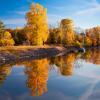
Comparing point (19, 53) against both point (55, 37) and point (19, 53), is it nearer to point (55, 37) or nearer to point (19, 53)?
point (19, 53)

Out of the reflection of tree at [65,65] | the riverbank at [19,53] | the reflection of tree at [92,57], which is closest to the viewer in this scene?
the reflection of tree at [65,65]

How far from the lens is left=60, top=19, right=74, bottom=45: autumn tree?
10619cm

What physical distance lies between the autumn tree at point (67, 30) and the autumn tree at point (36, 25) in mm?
30010

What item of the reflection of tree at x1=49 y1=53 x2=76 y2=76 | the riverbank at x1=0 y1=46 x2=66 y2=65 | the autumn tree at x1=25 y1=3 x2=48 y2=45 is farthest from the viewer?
the autumn tree at x1=25 y1=3 x2=48 y2=45

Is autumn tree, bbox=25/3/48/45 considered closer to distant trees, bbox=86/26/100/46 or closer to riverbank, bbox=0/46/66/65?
riverbank, bbox=0/46/66/65

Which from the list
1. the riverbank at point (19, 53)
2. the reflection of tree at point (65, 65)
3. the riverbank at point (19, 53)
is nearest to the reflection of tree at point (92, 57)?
the reflection of tree at point (65, 65)

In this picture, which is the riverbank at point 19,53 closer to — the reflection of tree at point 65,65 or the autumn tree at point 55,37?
the reflection of tree at point 65,65

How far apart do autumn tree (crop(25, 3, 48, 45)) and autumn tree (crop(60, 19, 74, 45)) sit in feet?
98.5

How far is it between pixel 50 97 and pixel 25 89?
4.03 metres

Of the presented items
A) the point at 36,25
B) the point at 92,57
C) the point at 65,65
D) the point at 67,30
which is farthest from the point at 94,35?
the point at 65,65

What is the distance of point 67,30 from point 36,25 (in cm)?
3361

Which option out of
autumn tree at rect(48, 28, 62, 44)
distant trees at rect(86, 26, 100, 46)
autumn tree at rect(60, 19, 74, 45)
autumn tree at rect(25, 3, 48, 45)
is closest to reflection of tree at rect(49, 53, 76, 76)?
autumn tree at rect(25, 3, 48, 45)

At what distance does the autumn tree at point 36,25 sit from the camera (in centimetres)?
7462

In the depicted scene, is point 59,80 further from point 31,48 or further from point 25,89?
point 31,48
